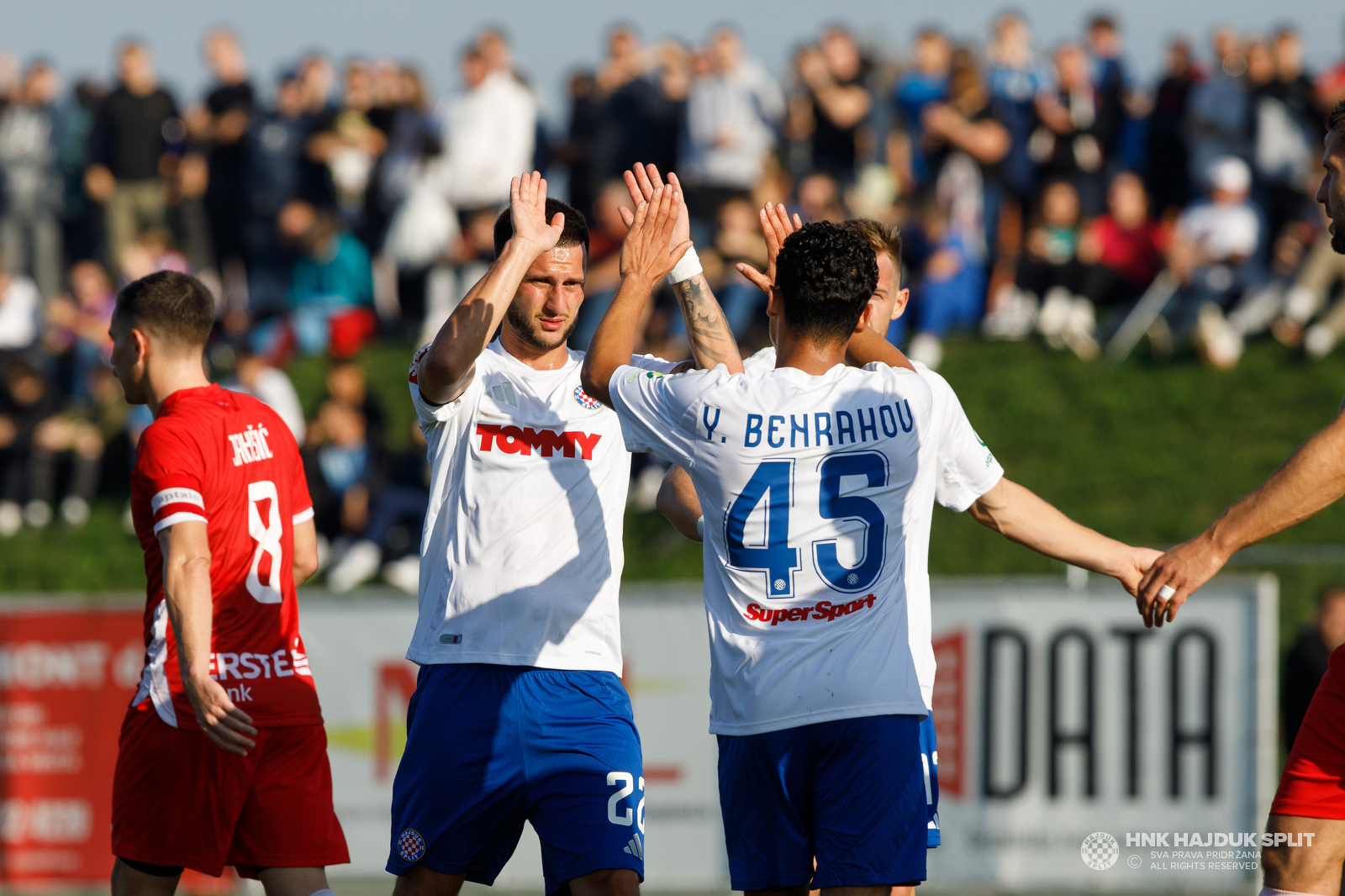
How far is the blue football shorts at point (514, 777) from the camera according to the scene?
17.7 ft

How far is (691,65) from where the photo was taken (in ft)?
54.3

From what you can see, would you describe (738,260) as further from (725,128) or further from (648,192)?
(648,192)

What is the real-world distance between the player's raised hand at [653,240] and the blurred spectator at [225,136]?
14.0 meters

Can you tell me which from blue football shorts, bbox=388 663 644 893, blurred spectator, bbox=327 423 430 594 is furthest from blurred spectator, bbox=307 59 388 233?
blue football shorts, bbox=388 663 644 893

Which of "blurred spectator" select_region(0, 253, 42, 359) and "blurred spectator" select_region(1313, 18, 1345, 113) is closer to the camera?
"blurred spectator" select_region(1313, 18, 1345, 113)

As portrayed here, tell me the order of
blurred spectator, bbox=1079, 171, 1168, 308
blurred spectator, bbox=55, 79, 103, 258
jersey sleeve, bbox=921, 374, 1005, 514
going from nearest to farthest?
1. jersey sleeve, bbox=921, 374, 1005, 514
2. blurred spectator, bbox=1079, 171, 1168, 308
3. blurred spectator, bbox=55, 79, 103, 258

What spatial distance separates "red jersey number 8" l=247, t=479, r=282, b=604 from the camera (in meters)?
5.67

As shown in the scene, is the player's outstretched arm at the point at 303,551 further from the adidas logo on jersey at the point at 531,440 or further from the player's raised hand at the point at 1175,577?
the player's raised hand at the point at 1175,577

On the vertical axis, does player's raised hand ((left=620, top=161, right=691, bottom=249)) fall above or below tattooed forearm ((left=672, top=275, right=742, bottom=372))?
above

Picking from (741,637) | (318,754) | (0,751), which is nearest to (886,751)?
(741,637)

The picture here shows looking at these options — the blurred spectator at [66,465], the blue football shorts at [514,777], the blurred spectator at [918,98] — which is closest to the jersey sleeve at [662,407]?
the blue football shorts at [514,777]

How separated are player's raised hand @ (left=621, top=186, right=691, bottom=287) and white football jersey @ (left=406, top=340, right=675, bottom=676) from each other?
44cm

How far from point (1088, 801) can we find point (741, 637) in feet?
19.5

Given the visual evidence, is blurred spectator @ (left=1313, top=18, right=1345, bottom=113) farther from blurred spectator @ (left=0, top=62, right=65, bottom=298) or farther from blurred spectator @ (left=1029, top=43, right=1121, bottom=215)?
blurred spectator @ (left=0, top=62, right=65, bottom=298)
